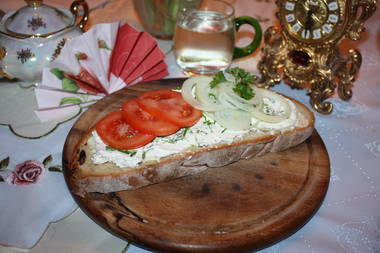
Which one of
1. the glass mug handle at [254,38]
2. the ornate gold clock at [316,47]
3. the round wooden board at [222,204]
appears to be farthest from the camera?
the glass mug handle at [254,38]

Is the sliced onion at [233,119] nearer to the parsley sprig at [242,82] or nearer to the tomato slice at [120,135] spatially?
the parsley sprig at [242,82]

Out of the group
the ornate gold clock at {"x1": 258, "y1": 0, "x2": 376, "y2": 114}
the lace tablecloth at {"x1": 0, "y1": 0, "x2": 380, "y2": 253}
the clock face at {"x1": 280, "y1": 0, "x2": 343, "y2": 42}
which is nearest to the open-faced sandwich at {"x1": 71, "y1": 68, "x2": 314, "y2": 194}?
the lace tablecloth at {"x1": 0, "y1": 0, "x2": 380, "y2": 253}

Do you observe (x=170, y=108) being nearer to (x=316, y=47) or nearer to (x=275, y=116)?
(x=275, y=116)

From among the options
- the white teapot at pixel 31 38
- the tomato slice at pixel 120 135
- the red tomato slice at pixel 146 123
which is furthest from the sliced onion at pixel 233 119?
the white teapot at pixel 31 38

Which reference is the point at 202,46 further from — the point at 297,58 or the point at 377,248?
the point at 377,248

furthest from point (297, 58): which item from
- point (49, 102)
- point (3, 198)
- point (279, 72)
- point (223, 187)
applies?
point (3, 198)

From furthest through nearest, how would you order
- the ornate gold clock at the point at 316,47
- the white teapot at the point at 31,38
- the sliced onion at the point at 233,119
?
1. the white teapot at the point at 31,38
2. the ornate gold clock at the point at 316,47
3. the sliced onion at the point at 233,119

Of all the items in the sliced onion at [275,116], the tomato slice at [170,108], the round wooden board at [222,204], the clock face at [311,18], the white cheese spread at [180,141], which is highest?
the clock face at [311,18]
